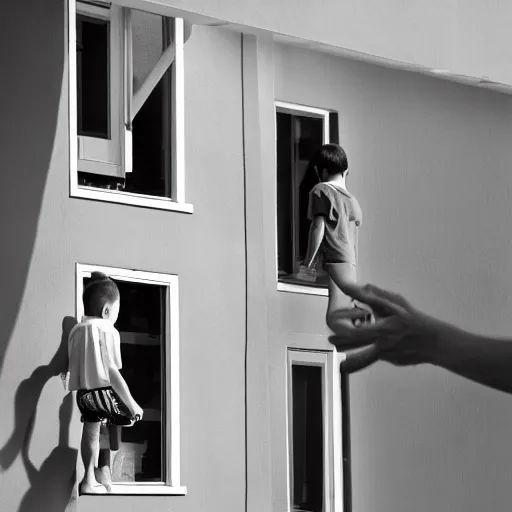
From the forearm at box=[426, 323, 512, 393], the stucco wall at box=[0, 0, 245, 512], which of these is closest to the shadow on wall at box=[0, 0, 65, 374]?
the stucco wall at box=[0, 0, 245, 512]

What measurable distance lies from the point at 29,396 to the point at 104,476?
5.2 inches

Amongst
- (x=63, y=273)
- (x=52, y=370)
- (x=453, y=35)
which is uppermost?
(x=453, y=35)

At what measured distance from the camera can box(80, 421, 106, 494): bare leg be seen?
1488mm

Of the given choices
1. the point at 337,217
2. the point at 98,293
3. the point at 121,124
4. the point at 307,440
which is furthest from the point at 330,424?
the point at 121,124

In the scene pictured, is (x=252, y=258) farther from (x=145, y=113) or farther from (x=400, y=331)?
(x=400, y=331)

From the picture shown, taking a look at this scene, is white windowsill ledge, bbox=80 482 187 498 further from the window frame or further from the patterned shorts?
the window frame

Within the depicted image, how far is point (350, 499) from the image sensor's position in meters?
1.73

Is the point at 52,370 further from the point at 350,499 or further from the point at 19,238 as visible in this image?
the point at 350,499

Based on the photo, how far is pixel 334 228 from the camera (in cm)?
178

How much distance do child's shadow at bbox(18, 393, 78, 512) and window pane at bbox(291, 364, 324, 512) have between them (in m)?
0.32

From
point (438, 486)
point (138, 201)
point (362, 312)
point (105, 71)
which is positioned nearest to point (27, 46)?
point (105, 71)

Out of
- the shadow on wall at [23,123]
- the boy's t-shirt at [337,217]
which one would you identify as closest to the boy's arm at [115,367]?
the shadow on wall at [23,123]

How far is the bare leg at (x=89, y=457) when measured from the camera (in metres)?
1.49

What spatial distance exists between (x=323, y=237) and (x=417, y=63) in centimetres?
35
